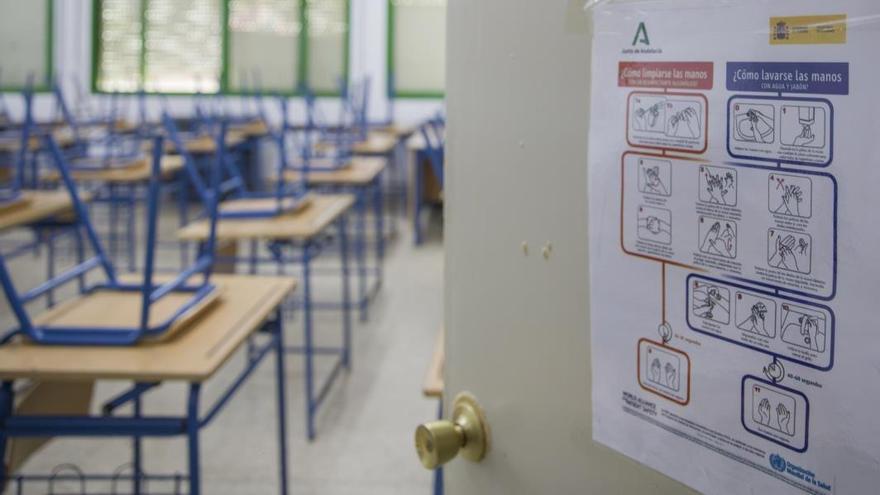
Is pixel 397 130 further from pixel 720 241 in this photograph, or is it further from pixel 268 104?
pixel 720 241

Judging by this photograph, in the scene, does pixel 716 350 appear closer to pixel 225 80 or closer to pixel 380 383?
pixel 380 383

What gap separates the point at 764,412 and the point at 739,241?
0.11 meters

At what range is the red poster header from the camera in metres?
0.58

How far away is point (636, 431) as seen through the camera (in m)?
0.68

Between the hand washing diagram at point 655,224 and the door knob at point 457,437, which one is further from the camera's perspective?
the door knob at point 457,437

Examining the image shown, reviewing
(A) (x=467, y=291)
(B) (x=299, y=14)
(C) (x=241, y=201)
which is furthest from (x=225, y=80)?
(A) (x=467, y=291)

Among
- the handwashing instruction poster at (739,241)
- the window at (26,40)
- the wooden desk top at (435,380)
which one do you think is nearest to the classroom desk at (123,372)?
the wooden desk top at (435,380)

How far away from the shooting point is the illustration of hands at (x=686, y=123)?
0.59 metres

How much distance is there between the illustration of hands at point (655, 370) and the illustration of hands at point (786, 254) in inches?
4.9

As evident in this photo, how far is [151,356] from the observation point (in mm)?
1653

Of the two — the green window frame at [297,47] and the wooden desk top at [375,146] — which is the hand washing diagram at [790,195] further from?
the green window frame at [297,47]

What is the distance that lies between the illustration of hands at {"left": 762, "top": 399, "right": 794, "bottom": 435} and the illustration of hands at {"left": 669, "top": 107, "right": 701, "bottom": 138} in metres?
0.17

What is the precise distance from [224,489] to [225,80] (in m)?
6.66

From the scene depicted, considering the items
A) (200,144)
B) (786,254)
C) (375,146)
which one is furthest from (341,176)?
(786,254)
